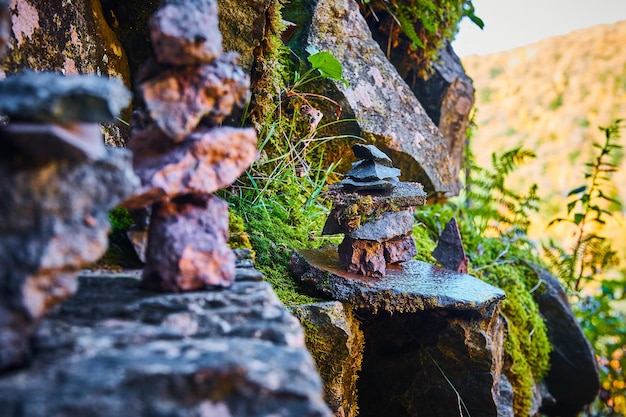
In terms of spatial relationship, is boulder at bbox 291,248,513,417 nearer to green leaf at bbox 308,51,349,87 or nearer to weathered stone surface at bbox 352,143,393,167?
weathered stone surface at bbox 352,143,393,167

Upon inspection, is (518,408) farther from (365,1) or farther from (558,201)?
(558,201)

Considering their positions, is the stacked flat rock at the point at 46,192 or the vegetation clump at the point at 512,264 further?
the vegetation clump at the point at 512,264

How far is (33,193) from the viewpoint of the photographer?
76 cm

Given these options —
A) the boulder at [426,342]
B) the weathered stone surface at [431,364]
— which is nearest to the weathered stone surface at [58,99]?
the boulder at [426,342]

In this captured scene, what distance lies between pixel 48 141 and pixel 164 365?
0.41m

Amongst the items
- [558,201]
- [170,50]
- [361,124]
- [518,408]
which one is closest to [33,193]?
[170,50]

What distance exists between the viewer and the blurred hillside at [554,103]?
36.2 feet

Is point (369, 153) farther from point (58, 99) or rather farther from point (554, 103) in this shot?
point (554, 103)

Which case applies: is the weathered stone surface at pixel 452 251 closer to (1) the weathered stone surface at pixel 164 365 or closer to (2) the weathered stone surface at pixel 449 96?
(1) the weathered stone surface at pixel 164 365

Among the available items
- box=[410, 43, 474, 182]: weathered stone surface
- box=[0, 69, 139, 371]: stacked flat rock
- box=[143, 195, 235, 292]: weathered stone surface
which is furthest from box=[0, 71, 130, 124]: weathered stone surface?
box=[410, 43, 474, 182]: weathered stone surface

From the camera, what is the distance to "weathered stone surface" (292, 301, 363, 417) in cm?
184

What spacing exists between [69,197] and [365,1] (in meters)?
3.35

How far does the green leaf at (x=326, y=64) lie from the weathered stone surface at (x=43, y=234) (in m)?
2.08

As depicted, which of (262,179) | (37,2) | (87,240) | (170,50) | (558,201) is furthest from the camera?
(558,201)
